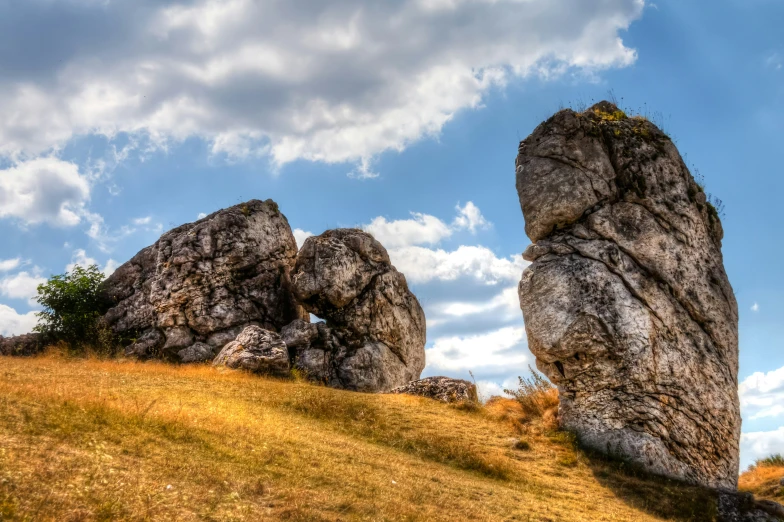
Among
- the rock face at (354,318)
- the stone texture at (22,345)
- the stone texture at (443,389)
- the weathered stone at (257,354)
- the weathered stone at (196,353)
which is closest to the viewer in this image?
the stone texture at (443,389)

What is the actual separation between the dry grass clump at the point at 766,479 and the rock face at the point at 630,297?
2.08 metres

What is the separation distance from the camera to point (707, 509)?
16312 mm

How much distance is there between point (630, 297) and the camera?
20078mm

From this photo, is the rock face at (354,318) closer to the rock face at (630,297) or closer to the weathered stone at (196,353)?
the weathered stone at (196,353)

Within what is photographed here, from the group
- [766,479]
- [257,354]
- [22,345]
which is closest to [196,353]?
[257,354]

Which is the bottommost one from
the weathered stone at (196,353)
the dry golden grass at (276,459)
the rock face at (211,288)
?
the dry golden grass at (276,459)

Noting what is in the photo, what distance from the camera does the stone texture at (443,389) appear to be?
80.8 ft

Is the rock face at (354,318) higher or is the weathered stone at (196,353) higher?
the rock face at (354,318)

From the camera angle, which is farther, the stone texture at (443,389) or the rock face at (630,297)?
the stone texture at (443,389)

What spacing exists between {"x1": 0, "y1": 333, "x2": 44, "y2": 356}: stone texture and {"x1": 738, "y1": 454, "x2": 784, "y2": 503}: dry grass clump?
32622 millimetres

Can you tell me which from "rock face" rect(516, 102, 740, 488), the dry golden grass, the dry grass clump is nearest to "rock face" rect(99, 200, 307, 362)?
the dry golden grass

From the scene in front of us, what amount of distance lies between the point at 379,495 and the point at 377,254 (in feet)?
69.9

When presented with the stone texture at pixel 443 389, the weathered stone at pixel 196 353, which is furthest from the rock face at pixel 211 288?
the stone texture at pixel 443 389

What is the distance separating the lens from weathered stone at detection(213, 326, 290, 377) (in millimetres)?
25094
